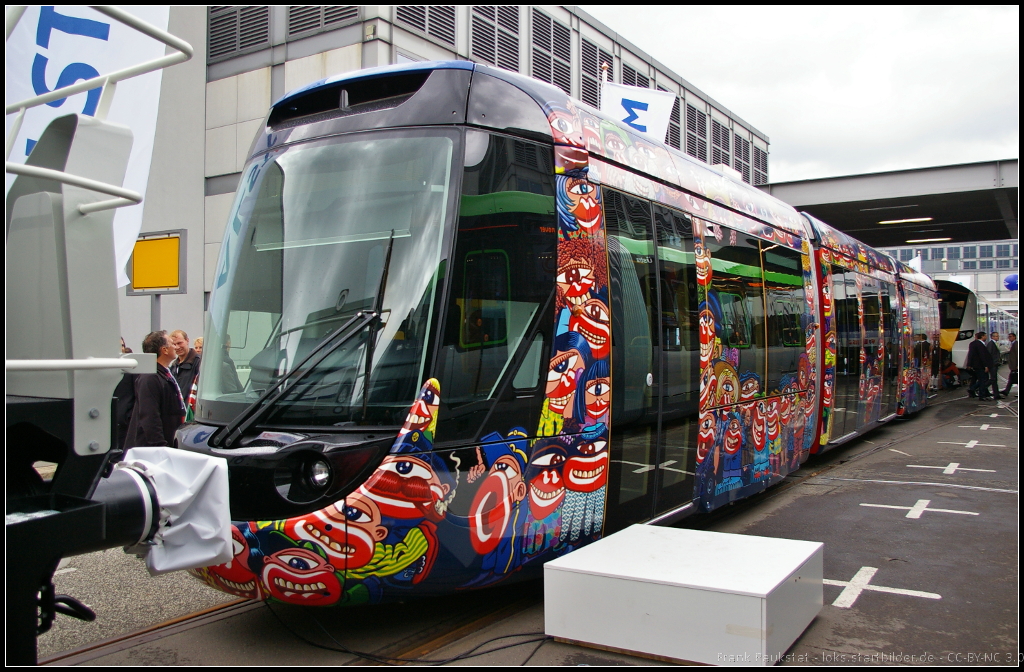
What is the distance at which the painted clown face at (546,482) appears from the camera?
4.50 meters

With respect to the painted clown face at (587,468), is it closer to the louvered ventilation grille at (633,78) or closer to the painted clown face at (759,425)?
the painted clown face at (759,425)

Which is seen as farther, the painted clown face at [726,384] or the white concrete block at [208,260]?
the white concrete block at [208,260]

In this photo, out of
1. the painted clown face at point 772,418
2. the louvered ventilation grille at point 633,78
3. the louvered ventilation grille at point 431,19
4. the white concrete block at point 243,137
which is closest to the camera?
the painted clown face at point 772,418

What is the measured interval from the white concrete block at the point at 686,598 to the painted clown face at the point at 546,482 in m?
0.32

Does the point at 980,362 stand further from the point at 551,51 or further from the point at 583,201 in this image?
the point at 583,201

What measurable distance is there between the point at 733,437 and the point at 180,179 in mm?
14210

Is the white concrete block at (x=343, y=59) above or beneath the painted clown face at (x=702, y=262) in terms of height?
above

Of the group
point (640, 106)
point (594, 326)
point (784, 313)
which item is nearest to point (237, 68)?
point (640, 106)

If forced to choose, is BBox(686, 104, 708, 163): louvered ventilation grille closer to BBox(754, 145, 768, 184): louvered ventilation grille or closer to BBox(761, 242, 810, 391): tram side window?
BBox(754, 145, 768, 184): louvered ventilation grille

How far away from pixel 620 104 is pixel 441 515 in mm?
9411

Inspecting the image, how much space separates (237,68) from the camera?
16.8 meters

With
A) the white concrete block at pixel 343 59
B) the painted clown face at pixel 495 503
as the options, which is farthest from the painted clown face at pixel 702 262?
the white concrete block at pixel 343 59

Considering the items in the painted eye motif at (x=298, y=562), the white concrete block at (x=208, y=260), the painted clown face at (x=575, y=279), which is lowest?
the painted eye motif at (x=298, y=562)

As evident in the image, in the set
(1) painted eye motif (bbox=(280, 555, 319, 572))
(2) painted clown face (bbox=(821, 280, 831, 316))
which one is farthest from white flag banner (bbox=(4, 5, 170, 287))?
(2) painted clown face (bbox=(821, 280, 831, 316))
